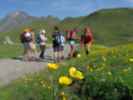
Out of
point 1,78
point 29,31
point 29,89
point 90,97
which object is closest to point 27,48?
point 29,31

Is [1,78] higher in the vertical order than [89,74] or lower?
lower

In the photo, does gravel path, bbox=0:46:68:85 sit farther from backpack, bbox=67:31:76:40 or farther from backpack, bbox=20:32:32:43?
backpack, bbox=67:31:76:40

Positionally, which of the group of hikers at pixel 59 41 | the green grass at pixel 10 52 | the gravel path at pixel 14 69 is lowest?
the green grass at pixel 10 52

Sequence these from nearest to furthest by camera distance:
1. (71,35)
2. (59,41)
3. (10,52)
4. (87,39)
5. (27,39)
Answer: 1. (59,41)
2. (71,35)
3. (87,39)
4. (27,39)
5. (10,52)

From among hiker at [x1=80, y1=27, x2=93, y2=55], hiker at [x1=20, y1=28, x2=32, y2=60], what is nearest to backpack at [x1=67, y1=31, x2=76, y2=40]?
hiker at [x1=80, y1=27, x2=93, y2=55]

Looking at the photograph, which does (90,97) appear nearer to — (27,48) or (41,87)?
(41,87)

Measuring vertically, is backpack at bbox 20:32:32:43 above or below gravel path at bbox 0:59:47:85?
above

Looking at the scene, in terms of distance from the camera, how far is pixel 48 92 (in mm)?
10914

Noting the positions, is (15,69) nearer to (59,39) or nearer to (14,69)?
(14,69)

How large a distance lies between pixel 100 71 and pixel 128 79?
4.63ft

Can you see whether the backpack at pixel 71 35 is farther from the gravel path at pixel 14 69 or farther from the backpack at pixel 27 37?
the gravel path at pixel 14 69

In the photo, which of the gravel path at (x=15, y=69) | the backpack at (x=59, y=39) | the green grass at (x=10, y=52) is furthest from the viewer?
the green grass at (x=10, y=52)

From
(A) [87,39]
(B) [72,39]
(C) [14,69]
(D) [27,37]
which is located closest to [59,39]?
(B) [72,39]

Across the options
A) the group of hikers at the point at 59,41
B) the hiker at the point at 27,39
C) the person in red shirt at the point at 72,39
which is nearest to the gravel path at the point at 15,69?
the hiker at the point at 27,39
